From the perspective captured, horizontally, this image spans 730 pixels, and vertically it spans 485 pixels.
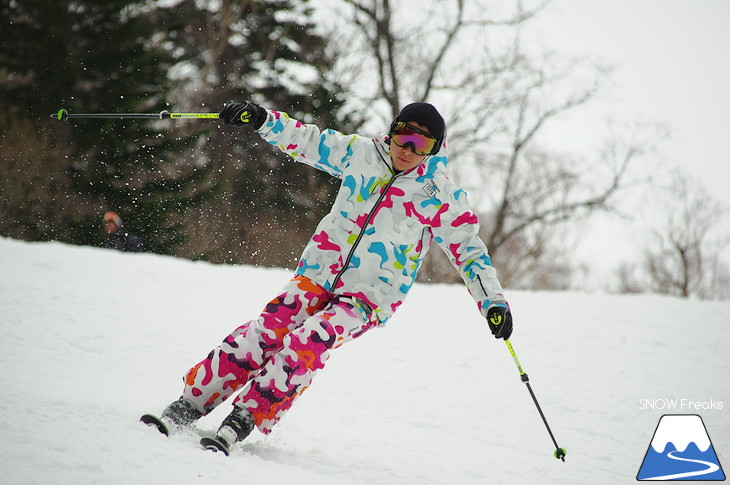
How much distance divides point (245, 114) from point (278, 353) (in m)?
1.04

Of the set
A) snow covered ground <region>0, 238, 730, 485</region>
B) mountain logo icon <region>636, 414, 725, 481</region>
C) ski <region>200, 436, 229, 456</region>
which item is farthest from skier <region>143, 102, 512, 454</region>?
mountain logo icon <region>636, 414, 725, 481</region>

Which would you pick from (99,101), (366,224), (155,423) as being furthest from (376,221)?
(99,101)

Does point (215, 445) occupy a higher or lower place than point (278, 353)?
lower

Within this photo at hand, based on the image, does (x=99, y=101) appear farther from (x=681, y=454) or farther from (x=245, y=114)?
(x=681, y=454)

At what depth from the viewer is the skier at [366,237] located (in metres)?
2.57

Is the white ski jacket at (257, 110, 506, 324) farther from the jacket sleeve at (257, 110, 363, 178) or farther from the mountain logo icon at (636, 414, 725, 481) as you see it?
the mountain logo icon at (636, 414, 725, 481)

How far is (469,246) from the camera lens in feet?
9.16

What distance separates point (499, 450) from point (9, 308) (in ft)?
12.5

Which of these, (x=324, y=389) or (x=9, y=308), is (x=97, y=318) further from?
(x=324, y=389)

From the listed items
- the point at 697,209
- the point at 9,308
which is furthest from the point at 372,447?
the point at 697,209

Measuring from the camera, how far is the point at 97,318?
496 centimetres

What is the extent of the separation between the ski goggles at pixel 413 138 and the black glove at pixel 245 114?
59 cm

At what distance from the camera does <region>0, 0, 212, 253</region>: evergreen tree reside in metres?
12.9

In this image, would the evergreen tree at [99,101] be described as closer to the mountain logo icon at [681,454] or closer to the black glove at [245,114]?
the black glove at [245,114]
